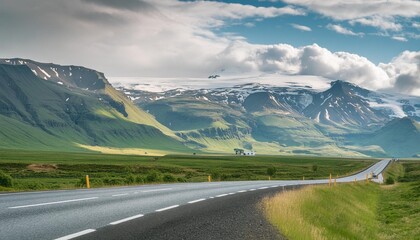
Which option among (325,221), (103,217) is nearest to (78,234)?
(103,217)

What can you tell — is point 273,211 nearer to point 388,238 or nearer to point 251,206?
point 251,206

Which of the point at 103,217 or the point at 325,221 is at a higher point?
the point at 103,217

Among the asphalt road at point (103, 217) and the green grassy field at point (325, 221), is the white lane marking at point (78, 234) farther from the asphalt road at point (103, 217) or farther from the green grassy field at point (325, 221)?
the green grassy field at point (325, 221)

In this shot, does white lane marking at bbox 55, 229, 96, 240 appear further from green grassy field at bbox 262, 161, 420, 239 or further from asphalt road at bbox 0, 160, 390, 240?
green grassy field at bbox 262, 161, 420, 239

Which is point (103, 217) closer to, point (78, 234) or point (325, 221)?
point (78, 234)

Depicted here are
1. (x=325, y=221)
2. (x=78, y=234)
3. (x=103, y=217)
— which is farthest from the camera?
(x=325, y=221)

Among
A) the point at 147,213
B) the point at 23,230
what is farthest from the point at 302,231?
the point at 23,230

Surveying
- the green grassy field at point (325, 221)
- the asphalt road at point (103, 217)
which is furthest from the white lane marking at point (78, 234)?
the green grassy field at point (325, 221)

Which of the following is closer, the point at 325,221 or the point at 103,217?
the point at 103,217

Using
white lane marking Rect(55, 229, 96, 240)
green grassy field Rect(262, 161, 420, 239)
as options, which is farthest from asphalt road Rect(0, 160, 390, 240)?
green grassy field Rect(262, 161, 420, 239)

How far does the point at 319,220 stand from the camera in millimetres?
21156

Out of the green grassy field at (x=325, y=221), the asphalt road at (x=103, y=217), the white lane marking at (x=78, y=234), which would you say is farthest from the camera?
the green grassy field at (x=325, y=221)

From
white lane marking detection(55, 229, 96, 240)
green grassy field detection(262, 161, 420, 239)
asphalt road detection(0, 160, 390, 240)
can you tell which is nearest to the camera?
white lane marking detection(55, 229, 96, 240)

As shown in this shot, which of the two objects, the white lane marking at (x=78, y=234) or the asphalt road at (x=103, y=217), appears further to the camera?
the asphalt road at (x=103, y=217)
